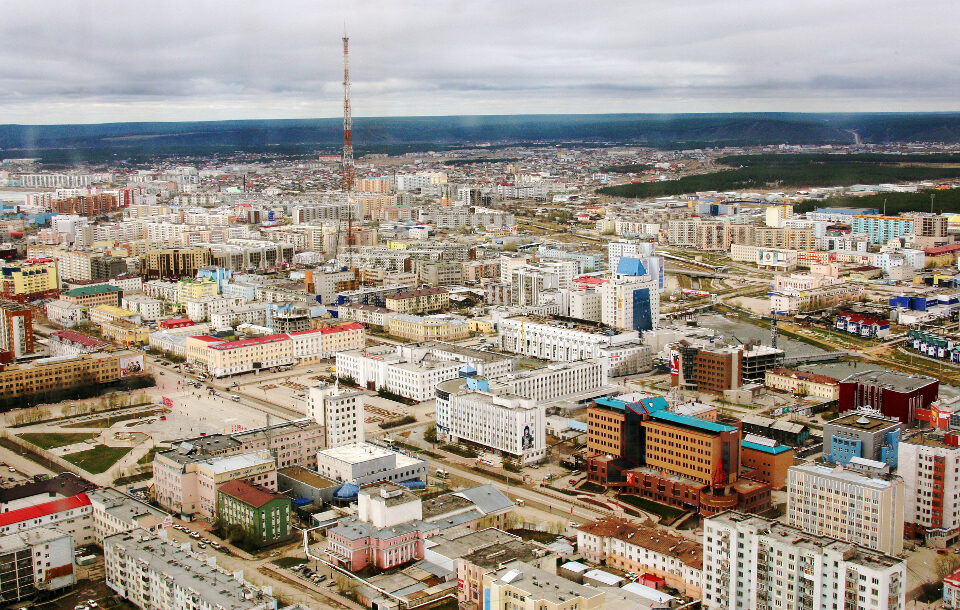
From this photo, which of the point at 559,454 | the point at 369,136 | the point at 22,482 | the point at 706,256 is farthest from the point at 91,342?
the point at 369,136

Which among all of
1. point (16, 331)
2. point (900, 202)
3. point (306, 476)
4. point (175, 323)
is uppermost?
point (900, 202)

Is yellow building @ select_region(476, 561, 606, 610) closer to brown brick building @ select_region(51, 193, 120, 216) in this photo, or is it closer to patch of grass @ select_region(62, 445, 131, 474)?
A: patch of grass @ select_region(62, 445, 131, 474)

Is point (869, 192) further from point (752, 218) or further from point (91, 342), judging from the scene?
point (91, 342)

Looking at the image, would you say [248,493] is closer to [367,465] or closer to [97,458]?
[367,465]

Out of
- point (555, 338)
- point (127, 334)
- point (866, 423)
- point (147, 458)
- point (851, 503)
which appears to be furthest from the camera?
point (127, 334)

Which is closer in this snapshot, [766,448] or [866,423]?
[866,423]

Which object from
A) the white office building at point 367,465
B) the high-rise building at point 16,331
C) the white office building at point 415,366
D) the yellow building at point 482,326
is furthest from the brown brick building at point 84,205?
the white office building at point 367,465

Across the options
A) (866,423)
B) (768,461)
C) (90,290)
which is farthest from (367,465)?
(90,290)
